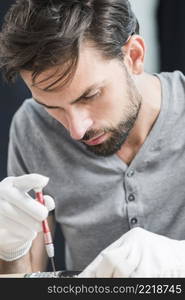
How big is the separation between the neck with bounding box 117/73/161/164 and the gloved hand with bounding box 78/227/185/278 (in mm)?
372

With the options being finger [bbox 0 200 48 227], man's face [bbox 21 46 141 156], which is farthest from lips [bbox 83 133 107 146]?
finger [bbox 0 200 48 227]

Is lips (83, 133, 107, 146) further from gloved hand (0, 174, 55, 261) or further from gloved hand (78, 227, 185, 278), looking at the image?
gloved hand (78, 227, 185, 278)

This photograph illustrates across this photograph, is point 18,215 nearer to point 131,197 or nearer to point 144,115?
point 131,197

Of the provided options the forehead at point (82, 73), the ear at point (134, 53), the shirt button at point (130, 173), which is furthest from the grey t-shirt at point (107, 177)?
the forehead at point (82, 73)

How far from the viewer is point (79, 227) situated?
1355mm

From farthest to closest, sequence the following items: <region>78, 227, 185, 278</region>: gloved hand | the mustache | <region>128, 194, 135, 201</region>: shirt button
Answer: <region>128, 194, 135, 201</region>: shirt button
the mustache
<region>78, 227, 185, 278</region>: gloved hand

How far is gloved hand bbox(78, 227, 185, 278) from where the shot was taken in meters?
0.91

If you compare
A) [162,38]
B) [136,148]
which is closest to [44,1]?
[136,148]

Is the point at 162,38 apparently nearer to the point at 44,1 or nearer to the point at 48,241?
the point at 44,1

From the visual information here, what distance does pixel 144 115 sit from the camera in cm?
130

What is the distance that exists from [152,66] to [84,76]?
0.81 meters

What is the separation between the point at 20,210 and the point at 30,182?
8 centimetres

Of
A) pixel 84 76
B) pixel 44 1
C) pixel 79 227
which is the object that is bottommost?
pixel 79 227

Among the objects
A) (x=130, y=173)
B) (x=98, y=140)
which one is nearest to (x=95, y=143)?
(x=98, y=140)
